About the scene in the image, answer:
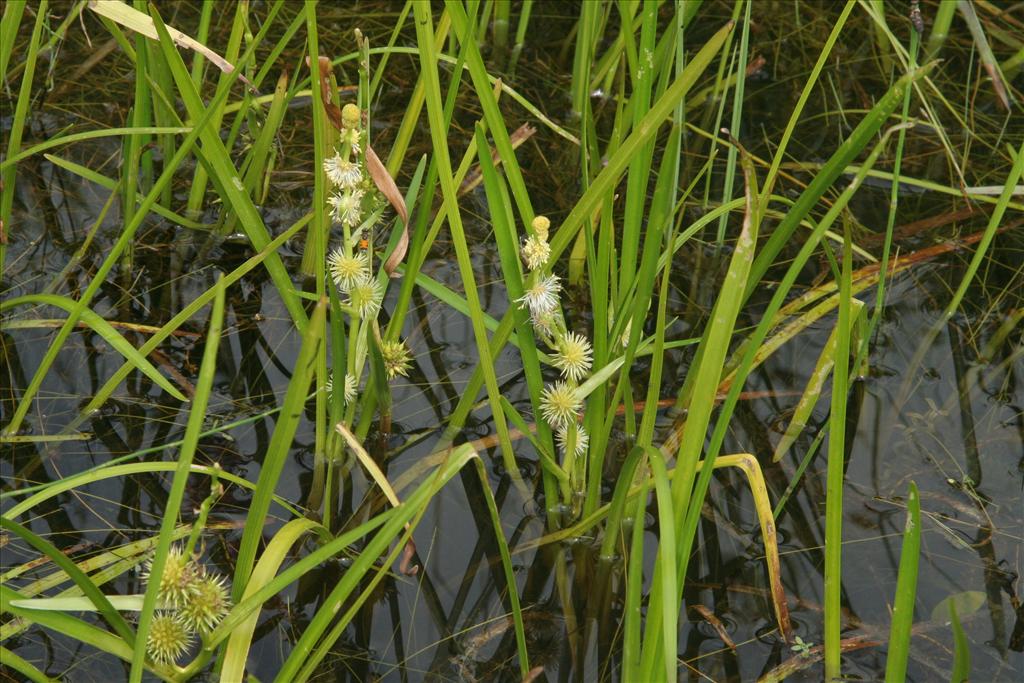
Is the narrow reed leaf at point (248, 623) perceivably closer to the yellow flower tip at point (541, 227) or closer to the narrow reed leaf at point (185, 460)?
the narrow reed leaf at point (185, 460)

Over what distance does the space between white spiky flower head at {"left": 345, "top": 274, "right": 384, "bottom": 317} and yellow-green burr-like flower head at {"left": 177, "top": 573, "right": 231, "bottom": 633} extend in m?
0.62

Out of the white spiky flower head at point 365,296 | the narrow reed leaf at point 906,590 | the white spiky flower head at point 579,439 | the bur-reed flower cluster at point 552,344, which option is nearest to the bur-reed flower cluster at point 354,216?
the white spiky flower head at point 365,296

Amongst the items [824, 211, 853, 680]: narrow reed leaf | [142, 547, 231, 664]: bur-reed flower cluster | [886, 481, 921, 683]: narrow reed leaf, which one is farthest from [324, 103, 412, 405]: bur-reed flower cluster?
[886, 481, 921, 683]: narrow reed leaf

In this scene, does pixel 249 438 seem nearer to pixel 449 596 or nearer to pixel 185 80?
pixel 449 596

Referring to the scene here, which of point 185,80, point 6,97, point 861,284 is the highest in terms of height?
point 185,80

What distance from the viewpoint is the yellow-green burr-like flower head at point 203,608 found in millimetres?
1432

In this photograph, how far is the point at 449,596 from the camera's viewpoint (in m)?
2.04

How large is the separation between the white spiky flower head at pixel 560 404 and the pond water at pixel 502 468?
429mm

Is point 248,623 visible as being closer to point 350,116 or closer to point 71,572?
point 71,572

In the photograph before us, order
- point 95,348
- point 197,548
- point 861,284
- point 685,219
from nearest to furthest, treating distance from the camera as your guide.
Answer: point 197,548 < point 95,348 < point 861,284 < point 685,219

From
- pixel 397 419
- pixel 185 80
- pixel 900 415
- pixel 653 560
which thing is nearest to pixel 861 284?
pixel 900 415

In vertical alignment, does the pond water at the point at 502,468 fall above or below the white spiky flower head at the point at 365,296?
below

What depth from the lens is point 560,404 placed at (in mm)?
1837

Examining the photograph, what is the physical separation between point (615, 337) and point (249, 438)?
99 cm
